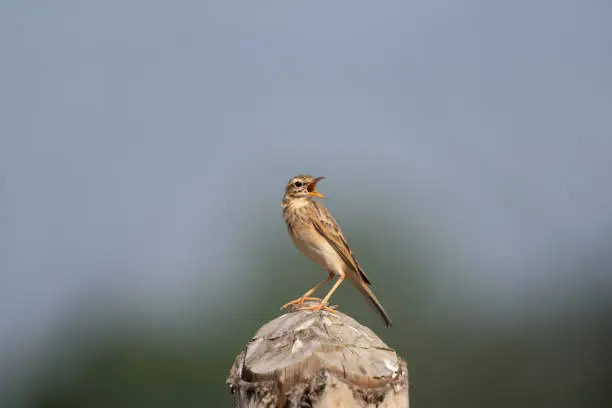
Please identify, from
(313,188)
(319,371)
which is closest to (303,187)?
(313,188)

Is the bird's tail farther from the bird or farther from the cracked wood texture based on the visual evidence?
the cracked wood texture

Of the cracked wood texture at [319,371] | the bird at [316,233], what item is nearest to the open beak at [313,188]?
the bird at [316,233]

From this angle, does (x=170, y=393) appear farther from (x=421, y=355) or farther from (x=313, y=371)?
(x=313, y=371)

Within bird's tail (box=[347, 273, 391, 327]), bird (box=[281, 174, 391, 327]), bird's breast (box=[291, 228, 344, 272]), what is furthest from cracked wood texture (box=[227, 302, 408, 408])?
bird's breast (box=[291, 228, 344, 272])

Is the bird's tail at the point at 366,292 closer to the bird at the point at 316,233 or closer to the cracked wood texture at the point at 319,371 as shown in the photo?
the bird at the point at 316,233

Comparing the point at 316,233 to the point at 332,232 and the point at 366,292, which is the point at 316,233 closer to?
the point at 332,232

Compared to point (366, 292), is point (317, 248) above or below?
above
